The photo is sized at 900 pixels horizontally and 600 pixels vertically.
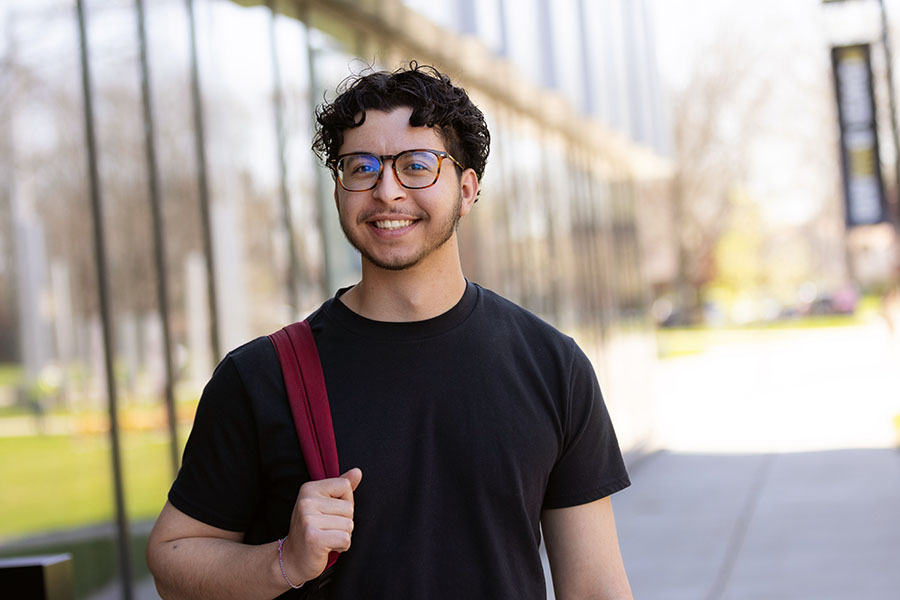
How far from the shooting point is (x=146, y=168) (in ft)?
19.4

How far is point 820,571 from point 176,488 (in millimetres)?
7168

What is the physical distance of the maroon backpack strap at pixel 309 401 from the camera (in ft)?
6.87

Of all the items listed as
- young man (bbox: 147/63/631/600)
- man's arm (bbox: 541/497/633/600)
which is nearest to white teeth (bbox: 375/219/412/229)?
young man (bbox: 147/63/631/600)

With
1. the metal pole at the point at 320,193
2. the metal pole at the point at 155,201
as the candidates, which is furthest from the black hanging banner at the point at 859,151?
the metal pole at the point at 155,201

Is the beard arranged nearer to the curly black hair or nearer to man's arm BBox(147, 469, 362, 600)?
the curly black hair

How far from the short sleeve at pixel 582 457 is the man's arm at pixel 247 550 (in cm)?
45

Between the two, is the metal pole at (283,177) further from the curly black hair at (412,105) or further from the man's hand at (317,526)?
the man's hand at (317,526)

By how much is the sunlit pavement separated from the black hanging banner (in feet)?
9.74

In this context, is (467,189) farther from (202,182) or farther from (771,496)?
(771,496)

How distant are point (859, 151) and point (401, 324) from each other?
1634cm

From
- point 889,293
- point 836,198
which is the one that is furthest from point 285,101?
point 836,198

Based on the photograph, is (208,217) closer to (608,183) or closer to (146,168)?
(146,168)

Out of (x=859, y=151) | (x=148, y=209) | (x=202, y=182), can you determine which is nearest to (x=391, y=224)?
(x=148, y=209)

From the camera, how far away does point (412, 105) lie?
7.33ft
